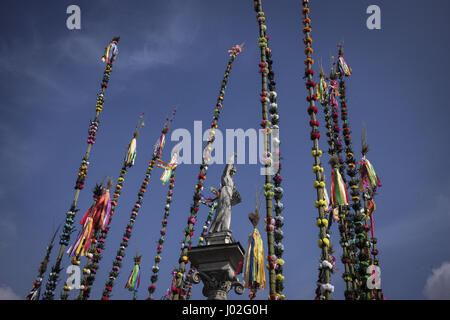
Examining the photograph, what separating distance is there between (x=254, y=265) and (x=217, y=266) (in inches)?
61.6

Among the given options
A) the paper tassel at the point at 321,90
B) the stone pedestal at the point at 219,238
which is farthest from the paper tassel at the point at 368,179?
the stone pedestal at the point at 219,238

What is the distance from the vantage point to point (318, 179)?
7.97m

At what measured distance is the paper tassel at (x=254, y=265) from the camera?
908 centimetres

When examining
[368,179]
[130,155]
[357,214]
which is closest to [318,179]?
[357,214]

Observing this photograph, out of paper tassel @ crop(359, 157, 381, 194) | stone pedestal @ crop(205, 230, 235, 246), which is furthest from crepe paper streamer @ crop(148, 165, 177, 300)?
paper tassel @ crop(359, 157, 381, 194)

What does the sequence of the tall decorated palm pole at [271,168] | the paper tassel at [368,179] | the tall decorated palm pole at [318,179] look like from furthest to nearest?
the paper tassel at [368,179], the tall decorated palm pole at [271,168], the tall decorated palm pole at [318,179]

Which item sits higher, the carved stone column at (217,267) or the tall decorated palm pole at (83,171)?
the tall decorated palm pole at (83,171)

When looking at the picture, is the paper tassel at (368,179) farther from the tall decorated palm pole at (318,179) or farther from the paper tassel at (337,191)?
the tall decorated palm pole at (318,179)

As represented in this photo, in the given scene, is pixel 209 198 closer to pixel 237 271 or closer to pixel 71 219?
pixel 237 271

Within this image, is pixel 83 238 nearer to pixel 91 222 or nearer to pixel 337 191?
pixel 91 222

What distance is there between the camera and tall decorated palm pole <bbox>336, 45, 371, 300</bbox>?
9.15 m

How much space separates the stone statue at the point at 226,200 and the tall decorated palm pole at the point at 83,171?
269 inches

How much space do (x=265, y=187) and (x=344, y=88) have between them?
275 inches
